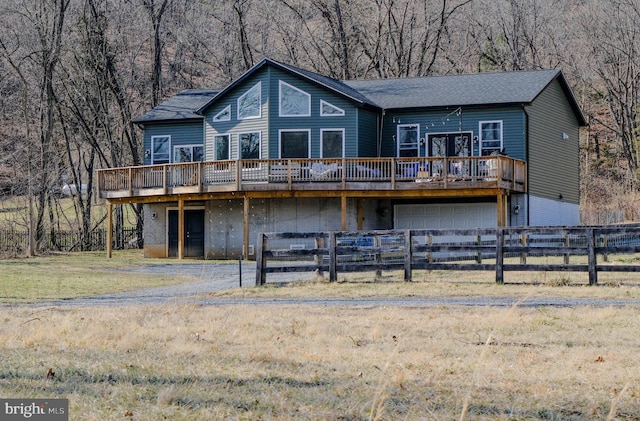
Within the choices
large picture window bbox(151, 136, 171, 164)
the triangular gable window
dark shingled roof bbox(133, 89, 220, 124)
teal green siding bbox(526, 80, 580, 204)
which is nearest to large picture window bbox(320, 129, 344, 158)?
the triangular gable window

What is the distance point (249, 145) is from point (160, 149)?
18.0 ft

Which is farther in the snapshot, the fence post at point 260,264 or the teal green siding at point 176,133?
the teal green siding at point 176,133

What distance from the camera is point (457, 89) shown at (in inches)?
1361

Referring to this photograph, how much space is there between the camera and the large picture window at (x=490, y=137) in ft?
108

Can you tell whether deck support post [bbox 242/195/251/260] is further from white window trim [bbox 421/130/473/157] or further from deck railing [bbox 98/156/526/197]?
white window trim [bbox 421/130/473/157]

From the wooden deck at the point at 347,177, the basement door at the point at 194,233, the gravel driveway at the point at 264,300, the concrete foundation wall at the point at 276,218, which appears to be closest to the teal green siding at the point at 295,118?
the wooden deck at the point at 347,177

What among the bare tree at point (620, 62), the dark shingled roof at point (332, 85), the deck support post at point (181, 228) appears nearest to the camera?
the dark shingled roof at point (332, 85)

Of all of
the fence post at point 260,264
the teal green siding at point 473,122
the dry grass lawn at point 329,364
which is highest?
the teal green siding at point 473,122

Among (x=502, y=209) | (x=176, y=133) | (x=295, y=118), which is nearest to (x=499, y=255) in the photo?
(x=502, y=209)

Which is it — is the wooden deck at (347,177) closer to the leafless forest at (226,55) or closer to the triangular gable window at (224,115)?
the triangular gable window at (224,115)

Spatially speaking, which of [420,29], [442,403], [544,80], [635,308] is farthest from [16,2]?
[442,403]

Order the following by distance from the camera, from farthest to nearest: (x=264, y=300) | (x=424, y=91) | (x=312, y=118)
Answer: (x=424, y=91) → (x=312, y=118) → (x=264, y=300)

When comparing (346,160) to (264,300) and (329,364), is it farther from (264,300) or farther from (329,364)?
(329,364)

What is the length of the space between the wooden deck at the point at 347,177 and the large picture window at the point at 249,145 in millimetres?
1383
